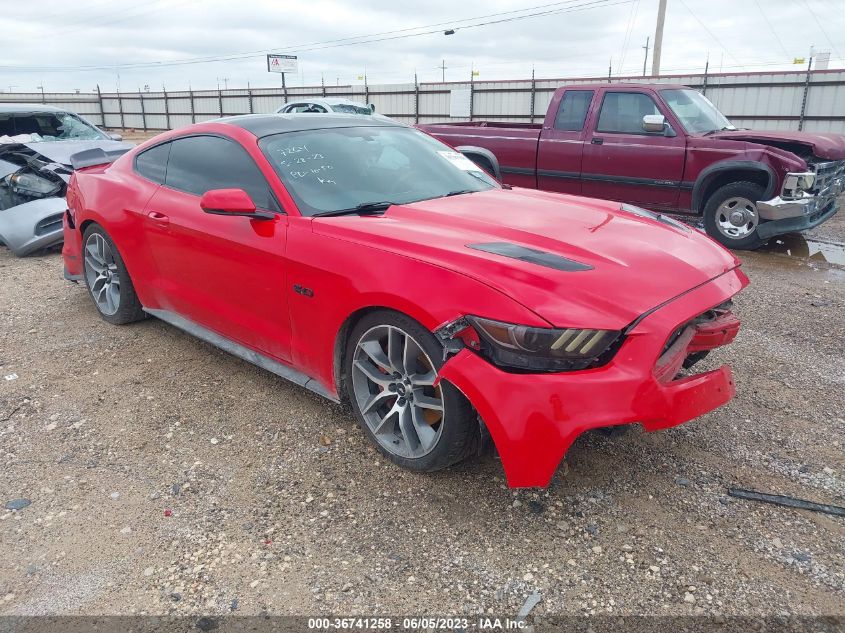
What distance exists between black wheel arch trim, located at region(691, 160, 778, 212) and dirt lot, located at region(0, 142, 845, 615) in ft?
12.1

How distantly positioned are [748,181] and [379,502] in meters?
6.46

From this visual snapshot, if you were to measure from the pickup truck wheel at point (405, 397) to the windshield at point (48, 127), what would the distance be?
7.65 m

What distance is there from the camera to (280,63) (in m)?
31.9

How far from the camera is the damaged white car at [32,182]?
7203 millimetres

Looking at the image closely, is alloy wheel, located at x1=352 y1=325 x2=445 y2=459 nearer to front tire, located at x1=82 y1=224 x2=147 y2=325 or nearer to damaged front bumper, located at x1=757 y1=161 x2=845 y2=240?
front tire, located at x1=82 y1=224 x2=147 y2=325

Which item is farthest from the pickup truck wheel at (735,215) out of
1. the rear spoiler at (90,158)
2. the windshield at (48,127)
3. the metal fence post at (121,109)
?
the metal fence post at (121,109)

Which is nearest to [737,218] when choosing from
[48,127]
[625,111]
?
[625,111]

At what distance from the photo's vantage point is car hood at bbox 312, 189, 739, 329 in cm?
240

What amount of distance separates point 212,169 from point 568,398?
257 cm

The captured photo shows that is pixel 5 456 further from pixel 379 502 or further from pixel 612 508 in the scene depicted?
pixel 612 508

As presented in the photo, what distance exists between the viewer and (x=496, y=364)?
241cm

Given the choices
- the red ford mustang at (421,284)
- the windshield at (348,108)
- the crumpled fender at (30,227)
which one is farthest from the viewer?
the windshield at (348,108)

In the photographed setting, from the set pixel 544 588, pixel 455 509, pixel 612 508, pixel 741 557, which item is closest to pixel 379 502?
pixel 455 509

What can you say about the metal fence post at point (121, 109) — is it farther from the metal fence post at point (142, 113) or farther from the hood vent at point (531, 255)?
the hood vent at point (531, 255)
